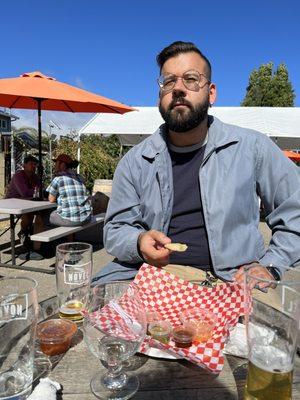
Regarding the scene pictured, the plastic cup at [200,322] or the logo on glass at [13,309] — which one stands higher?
the logo on glass at [13,309]

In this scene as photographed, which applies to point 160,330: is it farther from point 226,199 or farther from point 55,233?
point 55,233

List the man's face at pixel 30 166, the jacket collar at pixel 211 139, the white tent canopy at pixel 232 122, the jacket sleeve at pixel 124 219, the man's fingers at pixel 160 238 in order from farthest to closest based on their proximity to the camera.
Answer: the white tent canopy at pixel 232 122
the man's face at pixel 30 166
the jacket collar at pixel 211 139
the jacket sleeve at pixel 124 219
the man's fingers at pixel 160 238

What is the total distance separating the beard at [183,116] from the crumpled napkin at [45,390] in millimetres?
1478

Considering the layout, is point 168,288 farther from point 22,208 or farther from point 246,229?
point 22,208

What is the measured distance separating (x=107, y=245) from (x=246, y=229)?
0.72 metres

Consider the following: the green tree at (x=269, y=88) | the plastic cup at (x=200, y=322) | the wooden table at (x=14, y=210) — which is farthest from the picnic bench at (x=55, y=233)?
the green tree at (x=269, y=88)

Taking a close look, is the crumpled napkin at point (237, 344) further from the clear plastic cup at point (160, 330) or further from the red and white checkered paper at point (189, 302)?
the clear plastic cup at point (160, 330)

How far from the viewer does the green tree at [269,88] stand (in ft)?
95.8

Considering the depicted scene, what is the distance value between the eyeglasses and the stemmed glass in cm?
135

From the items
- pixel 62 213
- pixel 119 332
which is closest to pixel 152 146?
pixel 119 332

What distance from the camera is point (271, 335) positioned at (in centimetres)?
84

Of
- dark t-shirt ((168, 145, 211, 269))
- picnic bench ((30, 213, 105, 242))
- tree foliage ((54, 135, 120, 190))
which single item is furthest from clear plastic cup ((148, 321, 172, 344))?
tree foliage ((54, 135, 120, 190))

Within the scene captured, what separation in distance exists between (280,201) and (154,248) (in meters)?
0.77

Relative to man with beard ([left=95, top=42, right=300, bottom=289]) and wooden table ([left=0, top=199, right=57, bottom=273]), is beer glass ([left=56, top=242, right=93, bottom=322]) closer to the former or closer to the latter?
man with beard ([left=95, top=42, right=300, bottom=289])
